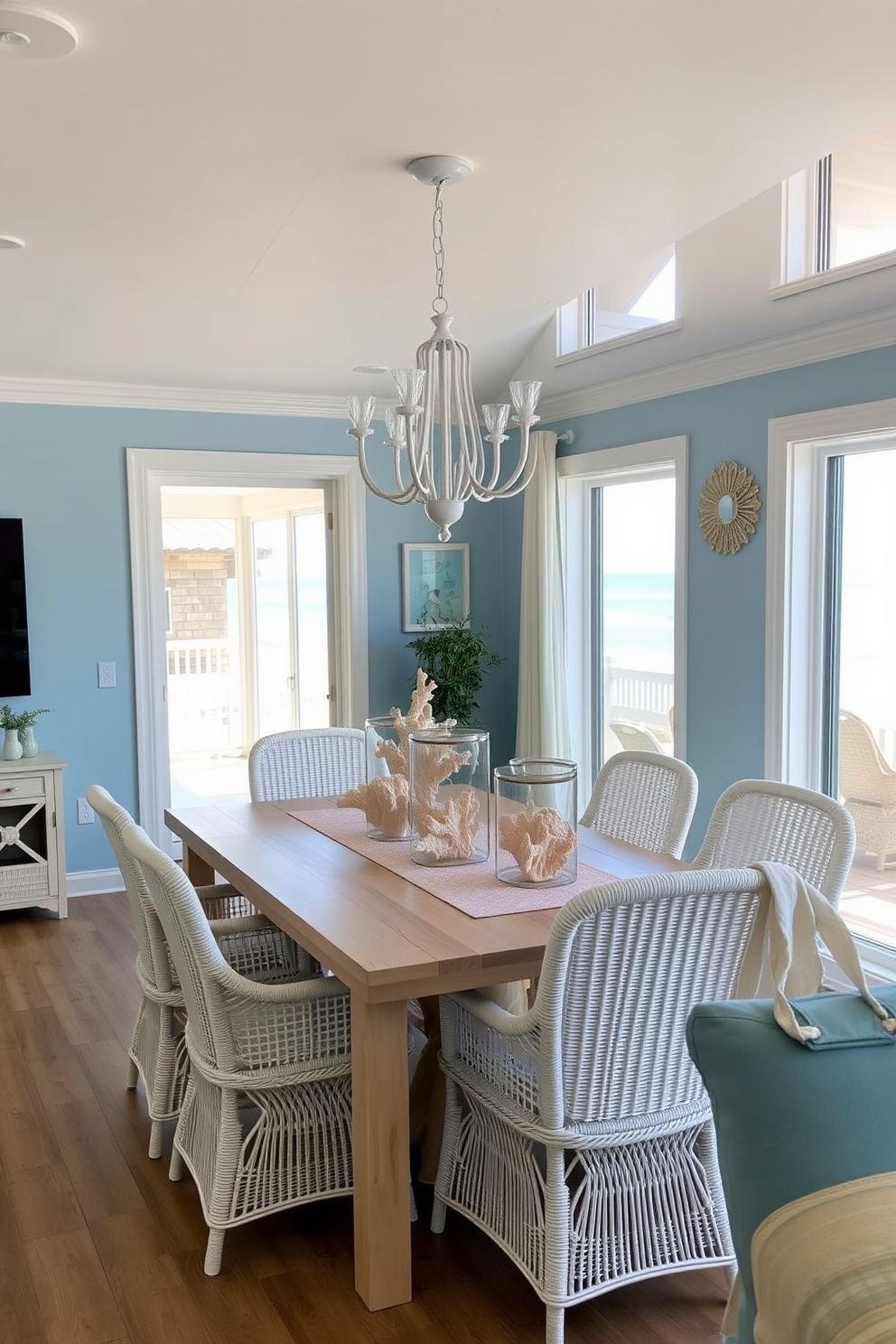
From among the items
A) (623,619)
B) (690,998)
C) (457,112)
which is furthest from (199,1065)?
(623,619)

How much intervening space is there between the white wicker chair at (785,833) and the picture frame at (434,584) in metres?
3.09

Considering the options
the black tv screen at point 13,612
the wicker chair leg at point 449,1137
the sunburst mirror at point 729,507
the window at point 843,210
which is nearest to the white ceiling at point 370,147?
the window at point 843,210

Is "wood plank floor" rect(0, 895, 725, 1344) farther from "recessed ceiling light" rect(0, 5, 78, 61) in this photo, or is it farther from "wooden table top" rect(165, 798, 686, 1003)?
"recessed ceiling light" rect(0, 5, 78, 61)

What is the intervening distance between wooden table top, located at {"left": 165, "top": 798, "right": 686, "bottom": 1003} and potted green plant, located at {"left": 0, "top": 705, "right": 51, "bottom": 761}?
1.88 meters

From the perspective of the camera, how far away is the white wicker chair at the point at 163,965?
276cm

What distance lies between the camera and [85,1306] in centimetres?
230

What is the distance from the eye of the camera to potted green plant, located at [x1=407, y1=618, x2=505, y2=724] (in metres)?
5.58

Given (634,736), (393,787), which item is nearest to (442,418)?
(393,787)

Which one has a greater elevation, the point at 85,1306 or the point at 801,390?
the point at 801,390

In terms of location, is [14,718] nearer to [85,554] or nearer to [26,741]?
[26,741]

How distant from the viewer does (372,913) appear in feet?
8.07

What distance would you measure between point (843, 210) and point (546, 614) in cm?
225

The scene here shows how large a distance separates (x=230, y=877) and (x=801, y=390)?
8.47 ft

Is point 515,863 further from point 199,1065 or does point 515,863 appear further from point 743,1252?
point 743,1252
